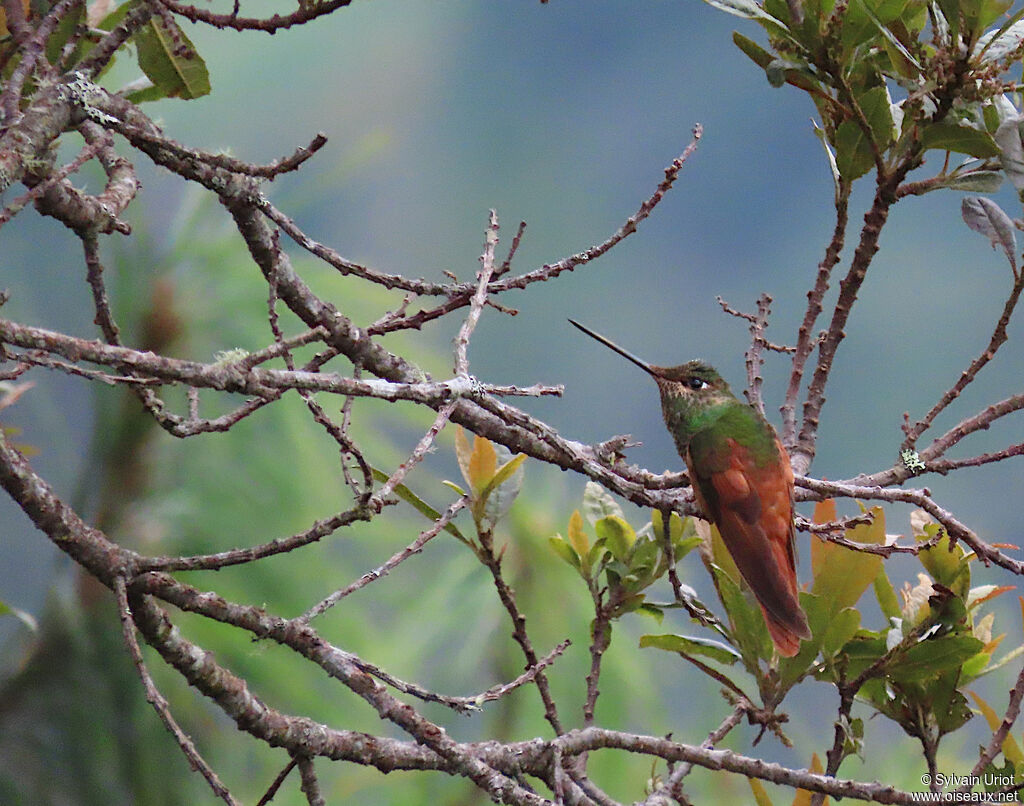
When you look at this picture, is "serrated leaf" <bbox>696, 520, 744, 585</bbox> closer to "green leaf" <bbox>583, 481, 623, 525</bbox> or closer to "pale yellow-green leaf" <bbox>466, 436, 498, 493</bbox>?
"green leaf" <bbox>583, 481, 623, 525</bbox>

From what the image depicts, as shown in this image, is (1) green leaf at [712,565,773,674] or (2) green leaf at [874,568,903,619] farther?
(2) green leaf at [874,568,903,619]

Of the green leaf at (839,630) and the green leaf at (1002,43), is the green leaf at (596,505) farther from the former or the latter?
the green leaf at (1002,43)

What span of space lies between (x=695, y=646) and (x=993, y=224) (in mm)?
757

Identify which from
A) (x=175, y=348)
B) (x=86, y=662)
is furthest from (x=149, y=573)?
(x=175, y=348)

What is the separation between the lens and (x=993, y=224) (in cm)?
138

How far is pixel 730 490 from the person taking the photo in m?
1.43

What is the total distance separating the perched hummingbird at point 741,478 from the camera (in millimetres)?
1311

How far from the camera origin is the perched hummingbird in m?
1.31

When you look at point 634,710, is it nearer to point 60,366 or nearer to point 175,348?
point 175,348

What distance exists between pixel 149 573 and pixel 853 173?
1053 mm

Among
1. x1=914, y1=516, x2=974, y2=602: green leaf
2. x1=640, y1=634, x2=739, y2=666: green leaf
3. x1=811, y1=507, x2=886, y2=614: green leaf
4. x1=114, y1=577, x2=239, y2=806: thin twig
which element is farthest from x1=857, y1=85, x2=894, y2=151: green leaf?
x1=114, y1=577, x2=239, y2=806: thin twig

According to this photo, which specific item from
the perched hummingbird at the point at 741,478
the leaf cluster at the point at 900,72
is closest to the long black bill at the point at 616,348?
the perched hummingbird at the point at 741,478

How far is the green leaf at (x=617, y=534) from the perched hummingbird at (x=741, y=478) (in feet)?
0.40

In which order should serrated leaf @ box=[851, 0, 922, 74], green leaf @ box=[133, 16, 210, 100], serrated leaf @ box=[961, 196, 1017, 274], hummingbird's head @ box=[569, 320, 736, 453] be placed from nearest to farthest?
serrated leaf @ box=[851, 0, 922, 74], green leaf @ box=[133, 16, 210, 100], serrated leaf @ box=[961, 196, 1017, 274], hummingbird's head @ box=[569, 320, 736, 453]
